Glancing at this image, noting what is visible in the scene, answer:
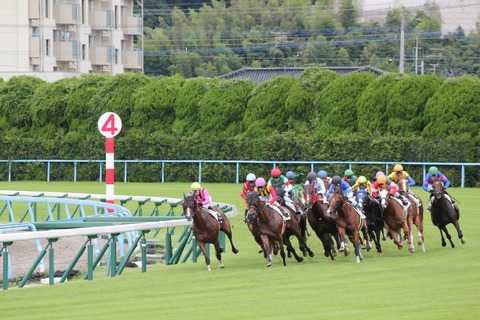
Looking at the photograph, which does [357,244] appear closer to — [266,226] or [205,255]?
[266,226]

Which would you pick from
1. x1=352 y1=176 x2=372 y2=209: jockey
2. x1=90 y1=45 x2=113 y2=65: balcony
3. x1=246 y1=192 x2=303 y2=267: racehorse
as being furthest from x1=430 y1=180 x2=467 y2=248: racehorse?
x1=90 y1=45 x2=113 y2=65: balcony

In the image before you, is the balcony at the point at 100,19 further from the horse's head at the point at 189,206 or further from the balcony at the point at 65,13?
the horse's head at the point at 189,206

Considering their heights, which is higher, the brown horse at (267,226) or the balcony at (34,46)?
the balcony at (34,46)

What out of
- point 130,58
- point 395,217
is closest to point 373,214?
point 395,217

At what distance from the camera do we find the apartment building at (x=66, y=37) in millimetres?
54219

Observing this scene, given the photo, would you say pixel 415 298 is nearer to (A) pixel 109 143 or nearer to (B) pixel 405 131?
(A) pixel 109 143

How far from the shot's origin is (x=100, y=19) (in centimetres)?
6184

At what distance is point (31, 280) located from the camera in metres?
16.8

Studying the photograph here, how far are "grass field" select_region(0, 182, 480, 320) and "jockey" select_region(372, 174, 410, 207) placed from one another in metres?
0.87

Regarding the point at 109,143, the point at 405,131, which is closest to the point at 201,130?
the point at 405,131

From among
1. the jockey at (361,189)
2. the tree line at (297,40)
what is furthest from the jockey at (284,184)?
the tree line at (297,40)

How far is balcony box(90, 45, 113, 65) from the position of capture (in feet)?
205

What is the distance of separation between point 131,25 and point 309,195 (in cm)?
4958

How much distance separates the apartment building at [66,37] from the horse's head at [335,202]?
1461 inches
